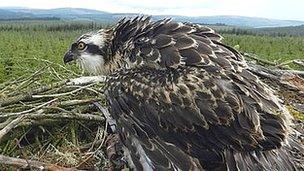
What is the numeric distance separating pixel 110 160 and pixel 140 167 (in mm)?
754

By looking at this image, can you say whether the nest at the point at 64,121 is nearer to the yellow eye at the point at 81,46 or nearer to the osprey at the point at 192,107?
the yellow eye at the point at 81,46

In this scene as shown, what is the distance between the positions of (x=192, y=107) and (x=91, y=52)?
1651 mm

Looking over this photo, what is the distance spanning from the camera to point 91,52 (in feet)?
17.2

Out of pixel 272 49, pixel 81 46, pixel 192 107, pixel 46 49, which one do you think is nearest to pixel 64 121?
pixel 81 46

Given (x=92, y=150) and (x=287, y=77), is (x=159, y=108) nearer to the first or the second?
(x=92, y=150)

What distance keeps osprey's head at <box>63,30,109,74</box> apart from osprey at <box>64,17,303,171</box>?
466 mm

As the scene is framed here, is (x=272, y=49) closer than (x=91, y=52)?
No

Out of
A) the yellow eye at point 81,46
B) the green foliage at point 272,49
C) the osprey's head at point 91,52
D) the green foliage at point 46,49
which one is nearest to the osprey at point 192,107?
the osprey's head at point 91,52

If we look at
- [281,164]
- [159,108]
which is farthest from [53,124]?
[281,164]

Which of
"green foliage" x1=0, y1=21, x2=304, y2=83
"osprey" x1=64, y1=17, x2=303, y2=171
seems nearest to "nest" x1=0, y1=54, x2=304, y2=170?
"osprey" x1=64, y1=17, x2=303, y2=171

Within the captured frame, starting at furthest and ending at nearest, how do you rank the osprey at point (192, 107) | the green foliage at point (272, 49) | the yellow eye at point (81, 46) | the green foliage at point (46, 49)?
the green foliage at point (272, 49) < the green foliage at point (46, 49) < the yellow eye at point (81, 46) < the osprey at point (192, 107)

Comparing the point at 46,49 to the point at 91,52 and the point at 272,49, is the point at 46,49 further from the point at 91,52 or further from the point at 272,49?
the point at 91,52

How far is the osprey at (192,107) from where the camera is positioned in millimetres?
3996

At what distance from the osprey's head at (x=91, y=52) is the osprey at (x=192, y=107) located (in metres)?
0.47
